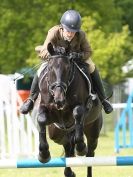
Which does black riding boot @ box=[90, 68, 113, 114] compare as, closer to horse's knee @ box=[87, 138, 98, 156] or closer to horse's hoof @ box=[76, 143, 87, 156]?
horse's knee @ box=[87, 138, 98, 156]

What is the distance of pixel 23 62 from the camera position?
28516mm

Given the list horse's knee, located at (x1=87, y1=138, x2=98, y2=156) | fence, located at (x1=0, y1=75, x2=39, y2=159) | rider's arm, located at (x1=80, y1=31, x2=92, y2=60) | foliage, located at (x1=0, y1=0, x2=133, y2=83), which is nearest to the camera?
rider's arm, located at (x1=80, y1=31, x2=92, y2=60)

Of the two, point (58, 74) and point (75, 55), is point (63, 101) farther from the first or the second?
point (75, 55)

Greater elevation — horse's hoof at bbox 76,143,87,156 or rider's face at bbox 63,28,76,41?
rider's face at bbox 63,28,76,41

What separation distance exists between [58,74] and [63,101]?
1.19 ft

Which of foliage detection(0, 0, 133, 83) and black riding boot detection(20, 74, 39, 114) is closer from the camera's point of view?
black riding boot detection(20, 74, 39, 114)

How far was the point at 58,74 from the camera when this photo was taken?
8281 mm

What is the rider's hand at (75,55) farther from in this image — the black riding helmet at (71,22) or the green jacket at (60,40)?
the black riding helmet at (71,22)

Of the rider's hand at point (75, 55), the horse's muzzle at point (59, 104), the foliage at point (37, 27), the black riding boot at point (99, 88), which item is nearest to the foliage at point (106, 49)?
the foliage at point (37, 27)

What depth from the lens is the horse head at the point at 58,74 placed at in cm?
816

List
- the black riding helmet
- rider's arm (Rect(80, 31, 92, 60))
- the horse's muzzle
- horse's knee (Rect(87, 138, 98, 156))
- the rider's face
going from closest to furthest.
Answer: the horse's muzzle < the black riding helmet < the rider's face < rider's arm (Rect(80, 31, 92, 60)) < horse's knee (Rect(87, 138, 98, 156))

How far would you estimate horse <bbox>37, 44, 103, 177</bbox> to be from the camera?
8.29 metres

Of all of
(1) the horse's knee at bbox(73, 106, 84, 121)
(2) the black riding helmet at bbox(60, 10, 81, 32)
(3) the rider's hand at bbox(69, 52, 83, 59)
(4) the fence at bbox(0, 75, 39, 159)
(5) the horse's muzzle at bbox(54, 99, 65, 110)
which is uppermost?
(2) the black riding helmet at bbox(60, 10, 81, 32)

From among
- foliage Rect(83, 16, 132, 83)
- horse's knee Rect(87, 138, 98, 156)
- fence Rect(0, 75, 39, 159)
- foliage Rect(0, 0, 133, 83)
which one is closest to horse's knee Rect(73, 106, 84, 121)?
horse's knee Rect(87, 138, 98, 156)
